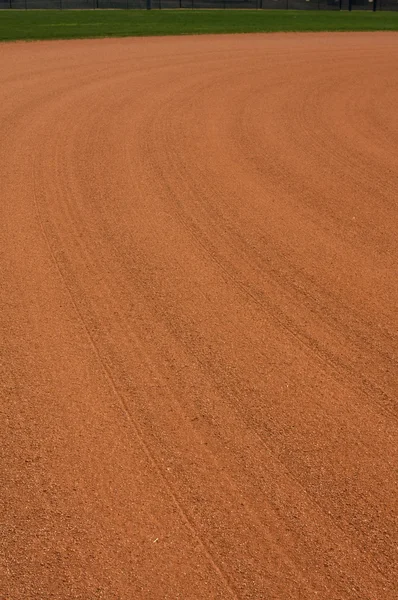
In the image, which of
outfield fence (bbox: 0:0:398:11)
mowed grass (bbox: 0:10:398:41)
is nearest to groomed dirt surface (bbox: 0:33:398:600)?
mowed grass (bbox: 0:10:398:41)

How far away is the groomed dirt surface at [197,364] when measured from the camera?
4340 millimetres

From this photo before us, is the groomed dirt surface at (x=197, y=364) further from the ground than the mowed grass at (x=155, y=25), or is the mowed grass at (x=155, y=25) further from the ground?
the groomed dirt surface at (x=197, y=364)

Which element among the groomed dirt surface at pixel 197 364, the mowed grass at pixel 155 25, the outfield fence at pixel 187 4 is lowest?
the outfield fence at pixel 187 4

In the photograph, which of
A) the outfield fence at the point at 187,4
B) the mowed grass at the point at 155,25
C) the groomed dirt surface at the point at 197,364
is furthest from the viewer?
the outfield fence at the point at 187,4

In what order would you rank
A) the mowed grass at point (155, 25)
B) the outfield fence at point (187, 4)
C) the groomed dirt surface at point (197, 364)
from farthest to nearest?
1. the outfield fence at point (187, 4)
2. the mowed grass at point (155, 25)
3. the groomed dirt surface at point (197, 364)

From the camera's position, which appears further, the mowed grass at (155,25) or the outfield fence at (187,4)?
the outfield fence at (187,4)

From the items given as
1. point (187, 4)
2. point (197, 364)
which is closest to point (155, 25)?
point (187, 4)

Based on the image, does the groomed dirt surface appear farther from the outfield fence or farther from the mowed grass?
the outfield fence

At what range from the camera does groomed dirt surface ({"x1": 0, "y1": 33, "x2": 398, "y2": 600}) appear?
4.34 metres

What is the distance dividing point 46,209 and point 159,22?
29584 millimetres

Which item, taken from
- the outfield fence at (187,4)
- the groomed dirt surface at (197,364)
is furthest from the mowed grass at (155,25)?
the groomed dirt surface at (197,364)

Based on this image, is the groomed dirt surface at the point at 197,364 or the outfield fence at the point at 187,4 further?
the outfield fence at the point at 187,4

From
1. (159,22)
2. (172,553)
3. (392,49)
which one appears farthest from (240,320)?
(159,22)

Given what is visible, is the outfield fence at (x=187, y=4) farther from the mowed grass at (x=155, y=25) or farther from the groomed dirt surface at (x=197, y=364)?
the groomed dirt surface at (x=197, y=364)
